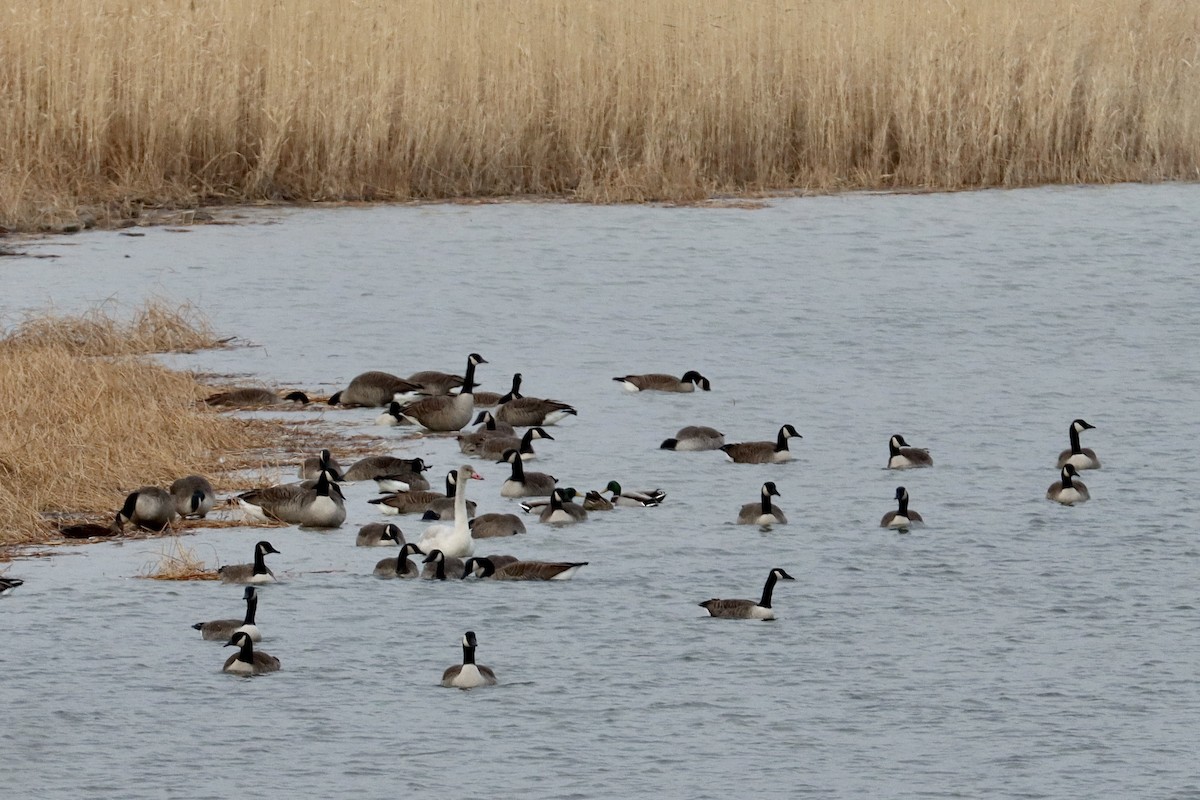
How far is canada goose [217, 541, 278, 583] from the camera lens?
32.5ft

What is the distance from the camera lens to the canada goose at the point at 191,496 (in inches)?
442

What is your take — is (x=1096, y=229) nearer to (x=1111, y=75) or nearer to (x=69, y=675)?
(x=1111, y=75)

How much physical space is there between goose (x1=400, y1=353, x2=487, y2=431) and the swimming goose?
5.36 feet

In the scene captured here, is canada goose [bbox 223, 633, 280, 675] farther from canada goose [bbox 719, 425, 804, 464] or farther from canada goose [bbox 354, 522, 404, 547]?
canada goose [bbox 719, 425, 804, 464]

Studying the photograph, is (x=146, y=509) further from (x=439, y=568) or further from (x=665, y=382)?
(x=665, y=382)

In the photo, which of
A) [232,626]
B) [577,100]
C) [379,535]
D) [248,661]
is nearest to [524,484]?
[379,535]

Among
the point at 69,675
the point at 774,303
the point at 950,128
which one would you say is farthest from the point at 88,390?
the point at 950,128

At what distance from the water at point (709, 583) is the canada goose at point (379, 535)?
231 millimetres

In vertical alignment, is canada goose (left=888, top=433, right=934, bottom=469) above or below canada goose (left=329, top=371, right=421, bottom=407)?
below

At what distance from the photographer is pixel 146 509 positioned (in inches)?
428

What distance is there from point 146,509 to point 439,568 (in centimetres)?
176

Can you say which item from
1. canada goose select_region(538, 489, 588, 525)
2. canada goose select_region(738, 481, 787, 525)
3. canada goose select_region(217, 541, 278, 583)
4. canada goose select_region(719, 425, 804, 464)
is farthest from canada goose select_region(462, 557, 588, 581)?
canada goose select_region(719, 425, 804, 464)

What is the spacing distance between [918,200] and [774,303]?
607 centimetres

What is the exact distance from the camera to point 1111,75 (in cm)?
2423
